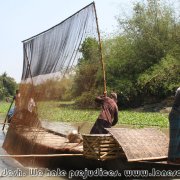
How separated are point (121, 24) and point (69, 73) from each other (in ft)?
78.9

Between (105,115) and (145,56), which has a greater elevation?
(145,56)

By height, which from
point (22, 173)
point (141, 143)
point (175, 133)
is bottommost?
point (22, 173)

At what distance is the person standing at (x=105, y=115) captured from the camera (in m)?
8.18

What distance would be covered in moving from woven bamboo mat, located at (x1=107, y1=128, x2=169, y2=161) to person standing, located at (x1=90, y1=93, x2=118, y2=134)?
86 cm

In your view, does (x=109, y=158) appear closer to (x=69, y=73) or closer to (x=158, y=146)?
(x=158, y=146)

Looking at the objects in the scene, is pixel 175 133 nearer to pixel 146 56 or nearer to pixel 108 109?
pixel 108 109

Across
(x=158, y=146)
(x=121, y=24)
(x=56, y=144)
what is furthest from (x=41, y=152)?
(x=121, y=24)

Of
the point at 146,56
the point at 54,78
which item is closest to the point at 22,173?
the point at 54,78

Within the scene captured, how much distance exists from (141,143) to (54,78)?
2.52 meters

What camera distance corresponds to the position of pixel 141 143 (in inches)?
285

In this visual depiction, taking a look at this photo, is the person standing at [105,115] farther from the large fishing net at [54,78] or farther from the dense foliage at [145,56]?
the dense foliage at [145,56]

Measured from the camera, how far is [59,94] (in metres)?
8.68

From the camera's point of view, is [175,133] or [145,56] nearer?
[175,133]

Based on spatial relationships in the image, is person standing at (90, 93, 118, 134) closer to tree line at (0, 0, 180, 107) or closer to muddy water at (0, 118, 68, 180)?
muddy water at (0, 118, 68, 180)
